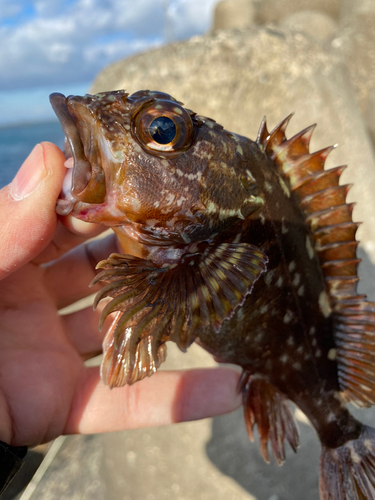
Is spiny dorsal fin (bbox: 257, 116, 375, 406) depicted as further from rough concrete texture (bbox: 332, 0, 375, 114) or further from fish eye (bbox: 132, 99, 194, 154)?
rough concrete texture (bbox: 332, 0, 375, 114)

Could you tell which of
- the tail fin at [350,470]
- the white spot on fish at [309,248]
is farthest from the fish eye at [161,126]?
the tail fin at [350,470]

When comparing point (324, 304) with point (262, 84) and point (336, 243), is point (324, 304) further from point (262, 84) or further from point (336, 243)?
point (262, 84)

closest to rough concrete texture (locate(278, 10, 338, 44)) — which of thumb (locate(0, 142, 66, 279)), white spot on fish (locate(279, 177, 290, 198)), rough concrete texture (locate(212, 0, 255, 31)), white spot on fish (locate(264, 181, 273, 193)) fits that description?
rough concrete texture (locate(212, 0, 255, 31))

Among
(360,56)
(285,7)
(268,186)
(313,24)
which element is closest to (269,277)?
(268,186)

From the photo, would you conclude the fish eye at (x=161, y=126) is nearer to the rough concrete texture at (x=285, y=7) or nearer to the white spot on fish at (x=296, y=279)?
the white spot on fish at (x=296, y=279)

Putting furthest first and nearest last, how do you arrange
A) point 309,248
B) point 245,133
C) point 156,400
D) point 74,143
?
1. point 245,133
2. point 156,400
3. point 309,248
4. point 74,143

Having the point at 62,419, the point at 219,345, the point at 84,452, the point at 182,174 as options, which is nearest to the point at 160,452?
the point at 84,452

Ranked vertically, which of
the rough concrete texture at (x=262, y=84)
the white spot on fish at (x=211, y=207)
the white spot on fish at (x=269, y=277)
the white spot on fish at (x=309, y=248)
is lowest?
the white spot on fish at (x=269, y=277)
